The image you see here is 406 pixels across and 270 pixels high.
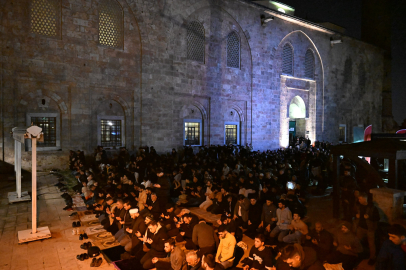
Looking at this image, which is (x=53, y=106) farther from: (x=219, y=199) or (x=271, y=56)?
(x=271, y=56)

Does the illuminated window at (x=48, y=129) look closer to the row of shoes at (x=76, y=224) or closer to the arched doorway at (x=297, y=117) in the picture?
the row of shoes at (x=76, y=224)

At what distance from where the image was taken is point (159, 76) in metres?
16.9

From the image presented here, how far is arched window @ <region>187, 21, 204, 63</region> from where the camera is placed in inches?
717

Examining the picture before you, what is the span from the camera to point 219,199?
815 centimetres

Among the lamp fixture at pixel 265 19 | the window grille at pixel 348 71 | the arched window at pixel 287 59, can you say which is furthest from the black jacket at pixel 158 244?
the window grille at pixel 348 71

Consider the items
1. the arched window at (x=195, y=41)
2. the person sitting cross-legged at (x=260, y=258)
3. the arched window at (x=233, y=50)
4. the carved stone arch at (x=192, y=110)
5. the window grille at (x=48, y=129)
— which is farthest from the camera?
the arched window at (x=233, y=50)

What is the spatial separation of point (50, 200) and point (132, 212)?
4.96 meters

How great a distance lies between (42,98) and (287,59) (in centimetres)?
1885

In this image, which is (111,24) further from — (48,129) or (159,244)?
(159,244)

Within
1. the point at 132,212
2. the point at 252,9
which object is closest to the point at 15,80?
the point at 132,212

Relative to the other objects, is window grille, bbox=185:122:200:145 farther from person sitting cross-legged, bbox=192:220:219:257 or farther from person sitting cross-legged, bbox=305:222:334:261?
person sitting cross-legged, bbox=305:222:334:261

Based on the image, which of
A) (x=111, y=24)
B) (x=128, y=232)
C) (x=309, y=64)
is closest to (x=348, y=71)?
(x=309, y=64)

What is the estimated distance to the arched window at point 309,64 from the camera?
25.0 meters

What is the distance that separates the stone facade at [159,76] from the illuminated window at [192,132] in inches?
14.7
